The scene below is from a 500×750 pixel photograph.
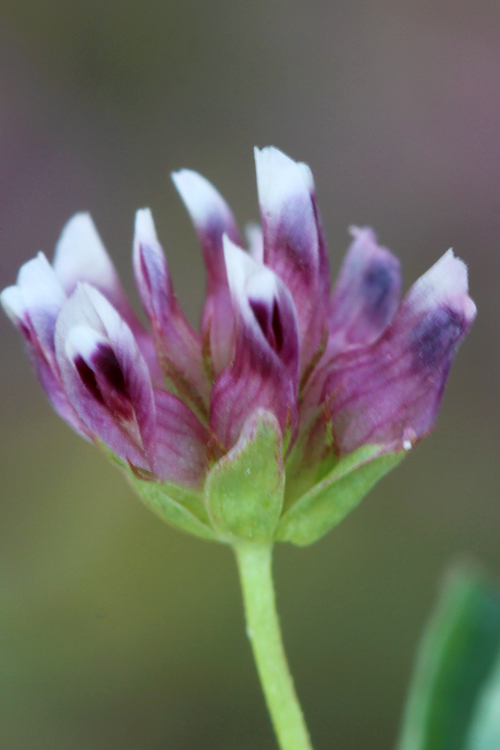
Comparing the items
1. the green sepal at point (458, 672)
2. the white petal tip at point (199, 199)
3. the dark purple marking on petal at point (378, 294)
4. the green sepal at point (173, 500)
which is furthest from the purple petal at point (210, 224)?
the green sepal at point (458, 672)

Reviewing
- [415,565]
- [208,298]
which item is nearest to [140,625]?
[415,565]

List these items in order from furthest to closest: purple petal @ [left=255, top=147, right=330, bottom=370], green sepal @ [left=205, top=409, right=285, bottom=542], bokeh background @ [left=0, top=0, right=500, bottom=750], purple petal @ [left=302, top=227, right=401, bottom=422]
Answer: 1. bokeh background @ [left=0, top=0, right=500, bottom=750]
2. purple petal @ [left=302, top=227, right=401, bottom=422]
3. purple petal @ [left=255, top=147, right=330, bottom=370]
4. green sepal @ [left=205, top=409, right=285, bottom=542]

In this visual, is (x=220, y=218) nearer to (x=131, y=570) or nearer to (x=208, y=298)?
(x=208, y=298)

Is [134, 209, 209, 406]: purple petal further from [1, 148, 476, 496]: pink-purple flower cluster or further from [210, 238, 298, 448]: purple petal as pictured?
[210, 238, 298, 448]: purple petal

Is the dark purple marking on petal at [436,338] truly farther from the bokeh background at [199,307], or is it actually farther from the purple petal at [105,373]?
the bokeh background at [199,307]

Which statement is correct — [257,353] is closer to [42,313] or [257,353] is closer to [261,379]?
[261,379]

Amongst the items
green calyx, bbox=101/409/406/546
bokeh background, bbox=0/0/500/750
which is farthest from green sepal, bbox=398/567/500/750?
bokeh background, bbox=0/0/500/750
